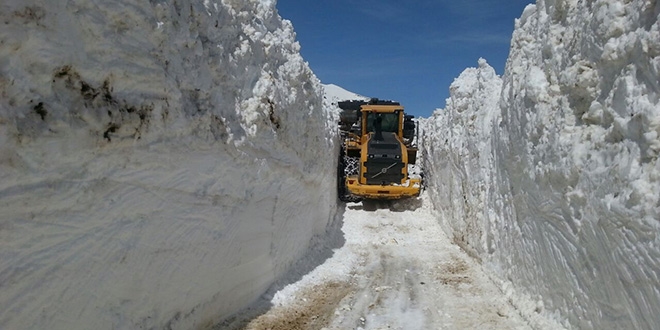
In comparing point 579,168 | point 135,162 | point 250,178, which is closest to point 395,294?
point 250,178

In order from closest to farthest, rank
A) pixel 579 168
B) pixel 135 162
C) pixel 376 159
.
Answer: pixel 135 162 < pixel 579 168 < pixel 376 159

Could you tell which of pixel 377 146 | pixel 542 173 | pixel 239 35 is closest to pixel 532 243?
pixel 542 173

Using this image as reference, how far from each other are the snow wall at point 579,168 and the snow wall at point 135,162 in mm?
3385

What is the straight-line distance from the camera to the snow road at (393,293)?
18.8 ft

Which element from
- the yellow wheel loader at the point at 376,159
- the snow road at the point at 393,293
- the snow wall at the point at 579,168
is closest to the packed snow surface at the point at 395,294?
the snow road at the point at 393,293

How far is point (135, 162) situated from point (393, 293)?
451 centimetres

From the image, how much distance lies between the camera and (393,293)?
22.7 feet

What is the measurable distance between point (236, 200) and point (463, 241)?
229 inches

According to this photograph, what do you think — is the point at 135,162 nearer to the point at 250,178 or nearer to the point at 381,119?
the point at 250,178

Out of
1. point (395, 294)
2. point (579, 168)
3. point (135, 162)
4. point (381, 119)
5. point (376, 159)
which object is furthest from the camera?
point (381, 119)

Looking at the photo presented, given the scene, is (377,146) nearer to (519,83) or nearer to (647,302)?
(519,83)

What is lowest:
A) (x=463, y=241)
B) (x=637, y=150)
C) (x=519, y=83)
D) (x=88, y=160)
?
(x=463, y=241)

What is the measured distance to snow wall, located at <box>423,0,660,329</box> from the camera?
11.4 feet

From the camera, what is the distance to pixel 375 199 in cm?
1520
